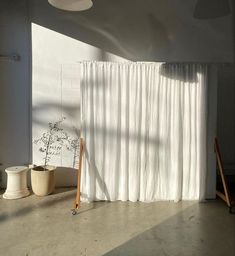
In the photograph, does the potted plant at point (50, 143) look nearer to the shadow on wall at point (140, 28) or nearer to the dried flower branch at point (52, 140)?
the dried flower branch at point (52, 140)

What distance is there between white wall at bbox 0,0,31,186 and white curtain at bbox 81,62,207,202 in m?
1.05

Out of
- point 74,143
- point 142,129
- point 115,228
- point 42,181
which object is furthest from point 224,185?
point 42,181

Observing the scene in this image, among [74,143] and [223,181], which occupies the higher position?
[74,143]

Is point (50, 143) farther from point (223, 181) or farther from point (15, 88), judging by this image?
point (223, 181)

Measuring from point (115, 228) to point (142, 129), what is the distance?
1.38 metres

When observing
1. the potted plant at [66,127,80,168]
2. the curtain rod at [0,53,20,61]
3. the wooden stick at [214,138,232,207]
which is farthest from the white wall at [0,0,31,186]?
the wooden stick at [214,138,232,207]

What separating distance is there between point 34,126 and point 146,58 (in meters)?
1.95

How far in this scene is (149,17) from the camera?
4574 mm

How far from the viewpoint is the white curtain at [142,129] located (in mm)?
4105

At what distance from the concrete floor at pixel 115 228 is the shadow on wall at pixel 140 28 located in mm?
2213

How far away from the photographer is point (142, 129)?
4.18m

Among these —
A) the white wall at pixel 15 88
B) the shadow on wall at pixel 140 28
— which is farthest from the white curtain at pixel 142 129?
the white wall at pixel 15 88

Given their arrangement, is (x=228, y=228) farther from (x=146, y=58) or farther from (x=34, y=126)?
(x=34, y=126)

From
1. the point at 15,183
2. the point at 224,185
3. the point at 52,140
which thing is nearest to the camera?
the point at 224,185
